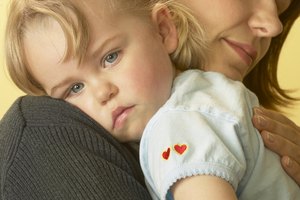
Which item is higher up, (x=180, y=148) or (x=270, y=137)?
(x=180, y=148)

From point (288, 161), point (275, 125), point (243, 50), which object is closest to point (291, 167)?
point (288, 161)

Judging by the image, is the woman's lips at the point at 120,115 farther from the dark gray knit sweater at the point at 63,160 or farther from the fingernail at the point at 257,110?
the fingernail at the point at 257,110

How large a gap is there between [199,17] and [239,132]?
15.1 inches

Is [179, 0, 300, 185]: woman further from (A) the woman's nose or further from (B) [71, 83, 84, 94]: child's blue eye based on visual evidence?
(B) [71, 83, 84, 94]: child's blue eye

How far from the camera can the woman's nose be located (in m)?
1.17

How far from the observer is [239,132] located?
2.58 feet

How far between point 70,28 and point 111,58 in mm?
82

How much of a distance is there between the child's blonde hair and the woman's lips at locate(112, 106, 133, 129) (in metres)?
0.10

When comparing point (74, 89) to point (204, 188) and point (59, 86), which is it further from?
point (204, 188)

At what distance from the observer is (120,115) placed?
87 cm

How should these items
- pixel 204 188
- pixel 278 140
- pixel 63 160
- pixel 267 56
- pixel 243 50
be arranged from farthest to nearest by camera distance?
pixel 267 56
pixel 243 50
pixel 278 140
pixel 63 160
pixel 204 188

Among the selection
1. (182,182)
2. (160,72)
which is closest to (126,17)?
(160,72)

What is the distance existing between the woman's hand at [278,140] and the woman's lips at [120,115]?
202 mm

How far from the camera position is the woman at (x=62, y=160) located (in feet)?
2.61
